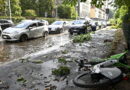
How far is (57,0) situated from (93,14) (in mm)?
55075

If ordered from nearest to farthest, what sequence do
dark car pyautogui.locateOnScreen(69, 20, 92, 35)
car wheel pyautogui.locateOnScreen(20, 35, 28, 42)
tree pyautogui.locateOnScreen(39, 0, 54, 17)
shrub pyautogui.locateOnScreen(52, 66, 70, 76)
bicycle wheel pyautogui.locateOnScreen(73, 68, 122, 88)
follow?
bicycle wheel pyautogui.locateOnScreen(73, 68, 122, 88)
shrub pyautogui.locateOnScreen(52, 66, 70, 76)
car wheel pyautogui.locateOnScreen(20, 35, 28, 42)
dark car pyautogui.locateOnScreen(69, 20, 92, 35)
tree pyautogui.locateOnScreen(39, 0, 54, 17)

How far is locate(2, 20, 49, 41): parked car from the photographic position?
52.0ft

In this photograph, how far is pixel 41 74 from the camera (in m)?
6.72

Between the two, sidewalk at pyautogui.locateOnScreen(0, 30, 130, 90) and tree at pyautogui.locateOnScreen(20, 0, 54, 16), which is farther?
tree at pyautogui.locateOnScreen(20, 0, 54, 16)

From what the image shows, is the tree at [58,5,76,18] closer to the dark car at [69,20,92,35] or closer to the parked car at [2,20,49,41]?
the dark car at [69,20,92,35]

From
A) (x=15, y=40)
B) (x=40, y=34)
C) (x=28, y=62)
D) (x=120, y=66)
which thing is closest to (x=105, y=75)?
(x=120, y=66)

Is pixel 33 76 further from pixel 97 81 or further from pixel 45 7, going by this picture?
pixel 45 7

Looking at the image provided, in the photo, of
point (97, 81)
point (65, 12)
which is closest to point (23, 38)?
point (97, 81)

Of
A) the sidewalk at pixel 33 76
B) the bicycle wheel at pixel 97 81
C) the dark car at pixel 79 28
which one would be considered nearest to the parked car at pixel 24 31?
the dark car at pixel 79 28

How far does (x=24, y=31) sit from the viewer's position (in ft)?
54.4

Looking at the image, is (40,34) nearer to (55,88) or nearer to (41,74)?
(41,74)

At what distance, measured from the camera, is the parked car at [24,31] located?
15836mm

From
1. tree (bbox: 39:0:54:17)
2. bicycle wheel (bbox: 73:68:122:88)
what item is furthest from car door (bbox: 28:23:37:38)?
tree (bbox: 39:0:54:17)

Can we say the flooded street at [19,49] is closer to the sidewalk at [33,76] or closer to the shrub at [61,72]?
the sidewalk at [33,76]
